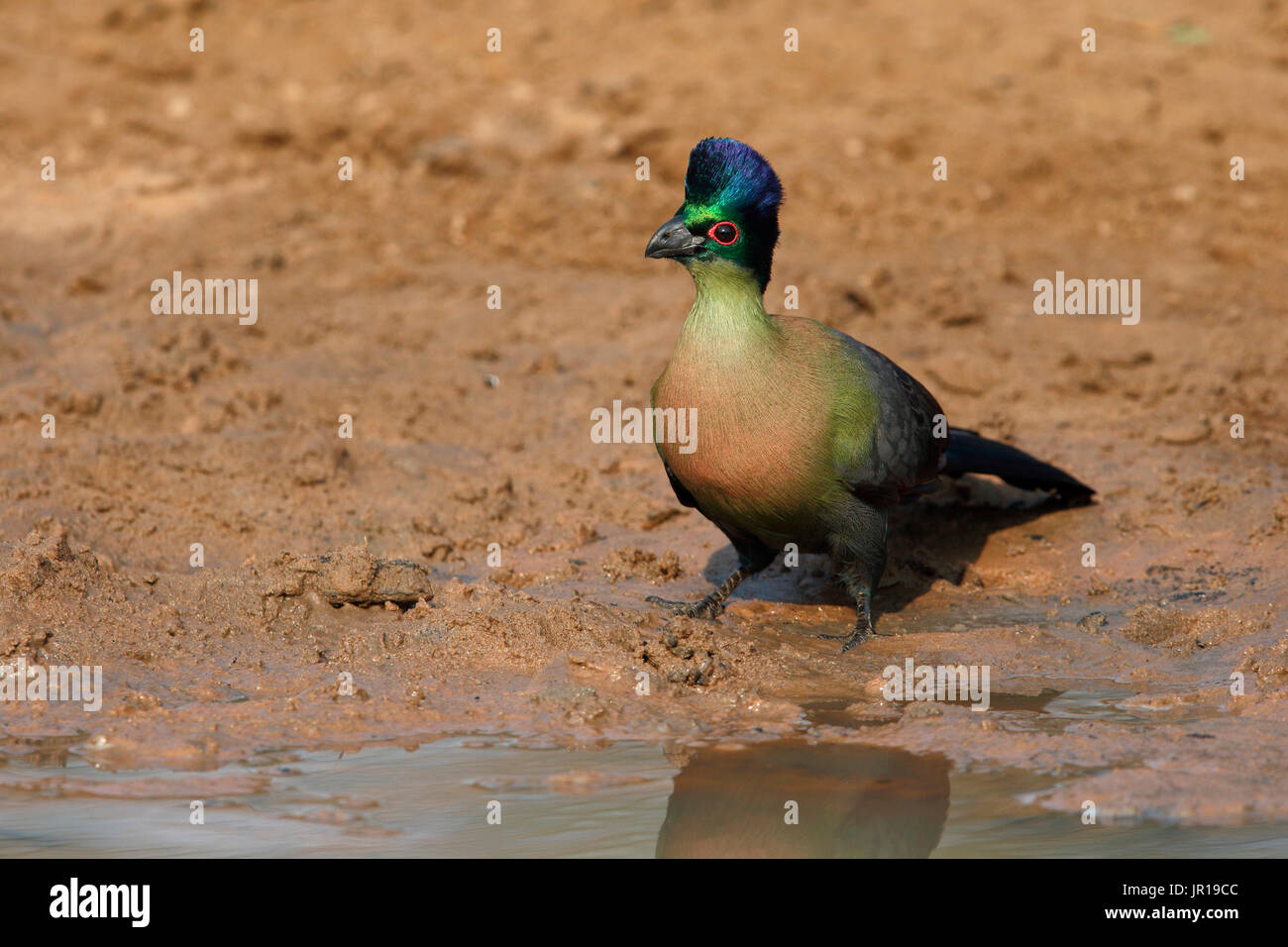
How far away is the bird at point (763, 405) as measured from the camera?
5449 mm

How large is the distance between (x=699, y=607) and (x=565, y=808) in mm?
1792

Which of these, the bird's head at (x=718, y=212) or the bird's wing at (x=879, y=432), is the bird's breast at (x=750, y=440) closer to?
the bird's wing at (x=879, y=432)

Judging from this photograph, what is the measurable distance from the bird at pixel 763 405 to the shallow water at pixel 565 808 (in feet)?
3.68

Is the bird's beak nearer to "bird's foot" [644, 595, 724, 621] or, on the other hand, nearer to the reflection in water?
"bird's foot" [644, 595, 724, 621]

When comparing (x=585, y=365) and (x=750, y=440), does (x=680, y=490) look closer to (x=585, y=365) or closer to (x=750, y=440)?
(x=750, y=440)

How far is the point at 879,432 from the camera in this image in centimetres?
575

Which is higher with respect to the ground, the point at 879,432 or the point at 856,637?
the point at 879,432

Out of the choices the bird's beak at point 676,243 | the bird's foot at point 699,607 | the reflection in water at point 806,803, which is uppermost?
the bird's beak at point 676,243

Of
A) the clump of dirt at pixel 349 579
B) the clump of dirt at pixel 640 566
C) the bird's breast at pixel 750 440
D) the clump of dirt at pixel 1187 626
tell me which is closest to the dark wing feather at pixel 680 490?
the bird's breast at pixel 750 440

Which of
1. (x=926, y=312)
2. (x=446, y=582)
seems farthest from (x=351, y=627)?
(x=926, y=312)

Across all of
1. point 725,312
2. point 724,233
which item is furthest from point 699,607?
point 724,233

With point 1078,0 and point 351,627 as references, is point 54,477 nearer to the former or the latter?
point 351,627

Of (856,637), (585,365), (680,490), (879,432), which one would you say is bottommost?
(856,637)

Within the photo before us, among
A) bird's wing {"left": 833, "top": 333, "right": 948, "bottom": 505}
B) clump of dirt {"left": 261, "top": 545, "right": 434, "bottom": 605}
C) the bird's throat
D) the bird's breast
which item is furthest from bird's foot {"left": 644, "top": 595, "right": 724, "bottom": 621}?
the bird's throat
